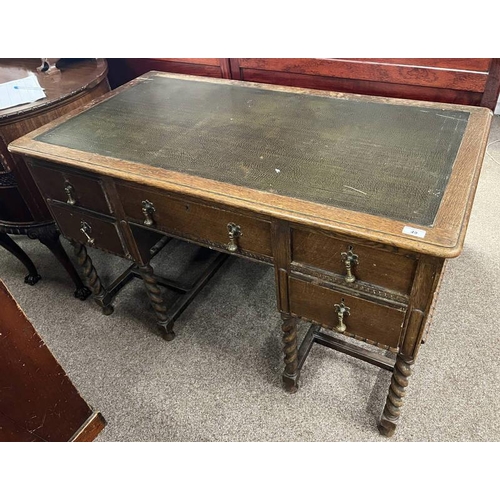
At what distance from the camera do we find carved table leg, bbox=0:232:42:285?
183cm

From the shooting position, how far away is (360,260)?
0.94 meters

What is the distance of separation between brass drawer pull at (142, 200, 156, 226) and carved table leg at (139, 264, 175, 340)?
0.28m

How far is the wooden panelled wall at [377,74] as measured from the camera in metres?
1.32

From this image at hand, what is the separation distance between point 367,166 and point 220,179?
36cm

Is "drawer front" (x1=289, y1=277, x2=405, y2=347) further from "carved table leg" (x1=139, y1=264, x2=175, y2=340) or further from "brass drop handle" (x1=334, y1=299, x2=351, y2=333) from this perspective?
"carved table leg" (x1=139, y1=264, x2=175, y2=340)

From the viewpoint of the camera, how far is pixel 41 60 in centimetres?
179

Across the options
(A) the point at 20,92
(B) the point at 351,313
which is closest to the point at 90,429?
(B) the point at 351,313

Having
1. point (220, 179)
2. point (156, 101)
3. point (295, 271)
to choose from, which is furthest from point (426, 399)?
point (156, 101)

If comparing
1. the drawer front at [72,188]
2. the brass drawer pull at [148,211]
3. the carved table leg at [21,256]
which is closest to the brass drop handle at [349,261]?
the brass drawer pull at [148,211]

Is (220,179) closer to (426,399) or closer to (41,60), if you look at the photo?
(426,399)

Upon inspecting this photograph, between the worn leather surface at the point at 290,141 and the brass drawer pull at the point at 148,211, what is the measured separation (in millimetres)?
118

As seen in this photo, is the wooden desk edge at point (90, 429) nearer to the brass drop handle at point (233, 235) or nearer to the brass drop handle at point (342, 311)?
the brass drop handle at point (233, 235)

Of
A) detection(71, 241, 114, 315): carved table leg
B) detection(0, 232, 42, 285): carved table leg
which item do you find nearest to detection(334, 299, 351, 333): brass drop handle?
detection(71, 241, 114, 315): carved table leg

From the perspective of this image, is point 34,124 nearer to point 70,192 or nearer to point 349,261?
point 70,192
